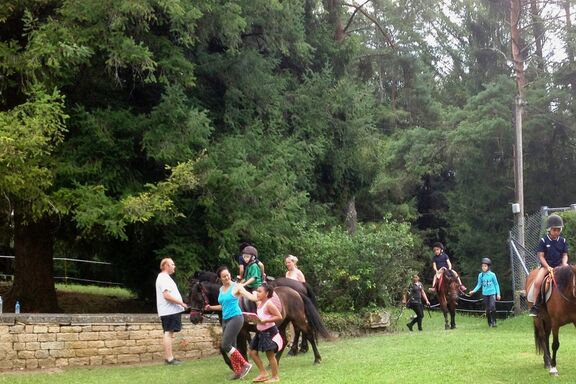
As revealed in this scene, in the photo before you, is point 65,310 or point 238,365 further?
point 65,310

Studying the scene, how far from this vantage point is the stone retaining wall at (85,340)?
41.0ft

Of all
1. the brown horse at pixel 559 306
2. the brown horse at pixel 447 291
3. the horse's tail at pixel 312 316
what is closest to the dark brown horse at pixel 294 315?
the horse's tail at pixel 312 316

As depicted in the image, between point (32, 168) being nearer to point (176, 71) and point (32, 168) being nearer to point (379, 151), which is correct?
point (176, 71)

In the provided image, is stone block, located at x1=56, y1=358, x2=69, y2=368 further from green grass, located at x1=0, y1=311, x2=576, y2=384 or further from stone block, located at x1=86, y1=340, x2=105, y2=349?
stone block, located at x1=86, y1=340, x2=105, y2=349

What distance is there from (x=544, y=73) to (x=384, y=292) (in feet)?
63.1

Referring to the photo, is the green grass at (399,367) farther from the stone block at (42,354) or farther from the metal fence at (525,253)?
the metal fence at (525,253)

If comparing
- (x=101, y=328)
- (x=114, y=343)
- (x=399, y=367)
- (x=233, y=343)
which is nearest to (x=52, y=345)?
(x=101, y=328)

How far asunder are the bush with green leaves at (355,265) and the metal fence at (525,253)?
3203 millimetres

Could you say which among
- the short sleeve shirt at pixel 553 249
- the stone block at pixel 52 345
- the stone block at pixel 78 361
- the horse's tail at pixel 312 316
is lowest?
the stone block at pixel 78 361

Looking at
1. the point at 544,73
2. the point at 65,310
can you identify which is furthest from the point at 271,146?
the point at 544,73

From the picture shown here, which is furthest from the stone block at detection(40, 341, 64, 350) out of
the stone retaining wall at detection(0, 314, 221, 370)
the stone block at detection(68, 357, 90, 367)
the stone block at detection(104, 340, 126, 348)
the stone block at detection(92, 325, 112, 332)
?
the stone block at detection(104, 340, 126, 348)

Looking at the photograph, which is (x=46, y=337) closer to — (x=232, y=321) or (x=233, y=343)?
(x=233, y=343)

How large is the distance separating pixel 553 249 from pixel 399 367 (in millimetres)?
2901

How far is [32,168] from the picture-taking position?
13.9 metres
